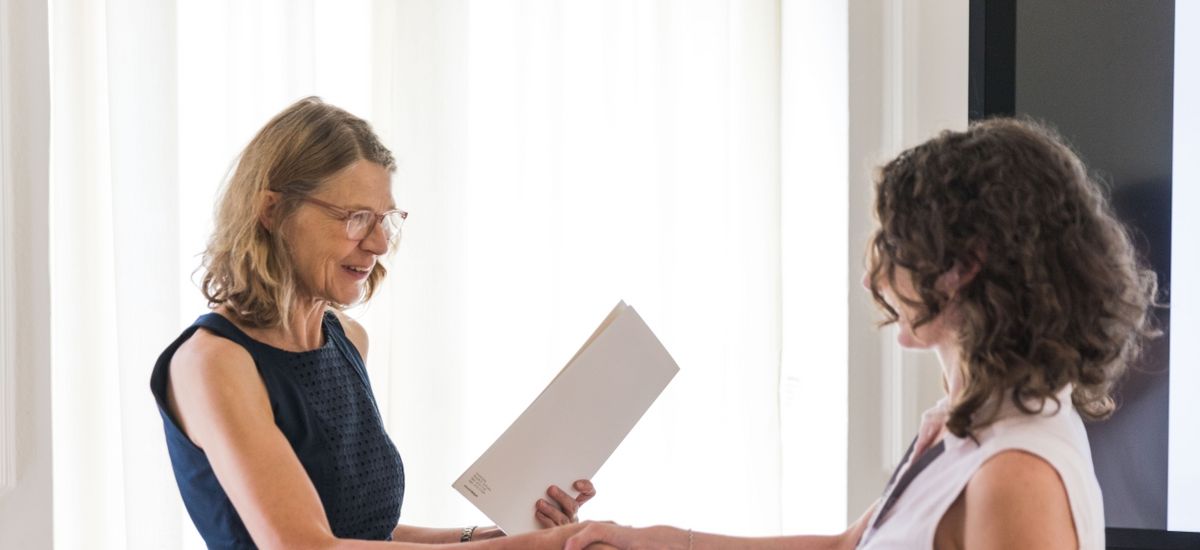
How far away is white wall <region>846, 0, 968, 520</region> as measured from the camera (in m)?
2.36

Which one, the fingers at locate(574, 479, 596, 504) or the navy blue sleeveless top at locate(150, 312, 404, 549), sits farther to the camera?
the fingers at locate(574, 479, 596, 504)

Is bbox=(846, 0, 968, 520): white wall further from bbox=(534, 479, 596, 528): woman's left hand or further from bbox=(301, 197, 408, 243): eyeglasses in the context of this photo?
bbox=(301, 197, 408, 243): eyeglasses

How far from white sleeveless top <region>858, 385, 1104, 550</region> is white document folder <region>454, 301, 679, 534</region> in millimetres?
573

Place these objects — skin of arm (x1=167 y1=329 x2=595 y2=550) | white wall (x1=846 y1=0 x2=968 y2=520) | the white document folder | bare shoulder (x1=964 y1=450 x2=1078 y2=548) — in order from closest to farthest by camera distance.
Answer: bare shoulder (x1=964 y1=450 x2=1078 y2=548), skin of arm (x1=167 y1=329 x2=595 y2=550), the white document folder, white wall (x1=846 y1=0 x2=968 y2=520)

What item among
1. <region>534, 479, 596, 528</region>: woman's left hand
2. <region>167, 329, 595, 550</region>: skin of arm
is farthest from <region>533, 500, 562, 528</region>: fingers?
<region>167, 329, 595, 550</region>: skin of arm

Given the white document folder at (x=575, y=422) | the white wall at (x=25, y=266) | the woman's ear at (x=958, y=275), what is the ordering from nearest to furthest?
the woman's ear at (x=958, y=275)
the white document folder at (x=575, y=422)
the white wall at (x=25, y=266)

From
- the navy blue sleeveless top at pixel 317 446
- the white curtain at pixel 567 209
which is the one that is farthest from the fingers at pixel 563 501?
the white curtain at pixel 567 209

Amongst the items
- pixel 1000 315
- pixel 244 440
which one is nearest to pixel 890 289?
pixel 1000 315

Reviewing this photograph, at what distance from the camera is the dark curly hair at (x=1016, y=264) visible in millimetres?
1086

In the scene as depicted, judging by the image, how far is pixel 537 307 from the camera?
2.66 metres

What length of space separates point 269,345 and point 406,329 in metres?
0.92

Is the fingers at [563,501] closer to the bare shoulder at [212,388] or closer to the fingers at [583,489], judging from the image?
the fingers at [583,489]

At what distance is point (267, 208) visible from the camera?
5.28 feet

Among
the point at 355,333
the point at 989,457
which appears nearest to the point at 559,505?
the point at 355,333
